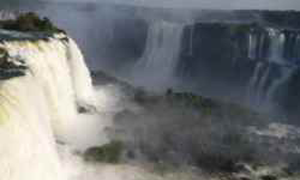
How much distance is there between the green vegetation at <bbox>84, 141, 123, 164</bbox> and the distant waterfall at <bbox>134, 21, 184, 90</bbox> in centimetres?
1856

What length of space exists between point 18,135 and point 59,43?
9.70 metres

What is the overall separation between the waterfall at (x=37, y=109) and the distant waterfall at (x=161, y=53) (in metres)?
Answer: 14.7

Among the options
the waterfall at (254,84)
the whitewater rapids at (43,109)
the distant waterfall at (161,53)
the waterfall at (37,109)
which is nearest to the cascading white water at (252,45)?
the waterfall at (254,84)

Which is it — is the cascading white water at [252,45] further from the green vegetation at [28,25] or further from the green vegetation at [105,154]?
the green vegetation at [105,154]

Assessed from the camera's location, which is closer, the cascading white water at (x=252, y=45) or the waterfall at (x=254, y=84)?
the waterfall at (x=254, y=84)

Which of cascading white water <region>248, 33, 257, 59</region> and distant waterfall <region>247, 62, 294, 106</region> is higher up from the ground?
cascading white water <region>248, 33, 257, 59</region>

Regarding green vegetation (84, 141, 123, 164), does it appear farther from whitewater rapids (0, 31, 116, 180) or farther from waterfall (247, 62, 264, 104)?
waterfall (247, 62, 264, 104)

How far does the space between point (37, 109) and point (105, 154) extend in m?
3.21

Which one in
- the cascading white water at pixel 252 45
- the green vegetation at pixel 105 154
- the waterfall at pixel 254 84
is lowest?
the waterfall at pixel 254 84

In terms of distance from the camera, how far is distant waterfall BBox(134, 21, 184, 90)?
3286 centimetres

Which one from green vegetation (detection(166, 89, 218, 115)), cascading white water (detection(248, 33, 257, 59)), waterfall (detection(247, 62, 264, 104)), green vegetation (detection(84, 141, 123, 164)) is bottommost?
waterfall (detection(247, 62, 264, 104))

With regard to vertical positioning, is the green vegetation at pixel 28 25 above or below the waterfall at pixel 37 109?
above

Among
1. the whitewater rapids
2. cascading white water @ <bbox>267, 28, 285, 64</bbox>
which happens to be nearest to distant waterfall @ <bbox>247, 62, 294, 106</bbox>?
cascading white water @ <bbox>267, 28, 285, 64</bbox>

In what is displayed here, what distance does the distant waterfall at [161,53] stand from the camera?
32856 mm
